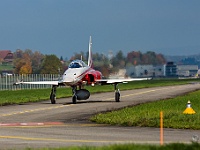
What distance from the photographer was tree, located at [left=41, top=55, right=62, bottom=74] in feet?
377

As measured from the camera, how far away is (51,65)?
122062 mm

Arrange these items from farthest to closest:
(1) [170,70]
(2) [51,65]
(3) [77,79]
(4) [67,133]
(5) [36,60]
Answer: (1) [170,70] → (5) [36,60] → (2) [51,65] → (3) [77,79] → (4) [67,133]

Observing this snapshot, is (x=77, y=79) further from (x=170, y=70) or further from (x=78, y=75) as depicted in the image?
(x=170, y=70)

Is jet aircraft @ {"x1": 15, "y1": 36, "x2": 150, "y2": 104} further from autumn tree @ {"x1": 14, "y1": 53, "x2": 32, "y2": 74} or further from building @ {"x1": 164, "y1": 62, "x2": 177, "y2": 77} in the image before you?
building @ {"x1": 164, "y1": 62, "x2": 177, "y2": 77}

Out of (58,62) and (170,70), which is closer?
(58,62)

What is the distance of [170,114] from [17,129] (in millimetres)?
7816

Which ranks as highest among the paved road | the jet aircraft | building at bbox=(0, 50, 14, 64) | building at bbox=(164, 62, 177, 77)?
building at bbox=(0, 50, 14, 64)

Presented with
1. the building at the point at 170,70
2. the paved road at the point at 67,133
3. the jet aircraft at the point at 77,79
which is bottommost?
the paved road at the point at 67,133

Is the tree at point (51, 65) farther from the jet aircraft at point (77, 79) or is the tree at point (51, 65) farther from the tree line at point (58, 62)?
the jet aircraft at point (77, 79)

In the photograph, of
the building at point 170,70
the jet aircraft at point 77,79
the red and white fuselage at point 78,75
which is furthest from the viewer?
the building at point 170,70

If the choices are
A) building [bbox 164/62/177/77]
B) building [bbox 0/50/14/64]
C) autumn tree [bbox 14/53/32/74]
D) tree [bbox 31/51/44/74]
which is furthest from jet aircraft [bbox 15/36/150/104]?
building [bbox 164/62/177/77]

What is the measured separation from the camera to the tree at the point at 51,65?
115 metres

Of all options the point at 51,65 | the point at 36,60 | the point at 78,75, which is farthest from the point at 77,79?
the point at 36,60

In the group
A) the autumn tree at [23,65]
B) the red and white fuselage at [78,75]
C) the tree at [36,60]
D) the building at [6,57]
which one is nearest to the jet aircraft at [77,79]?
the red and white fuselage at [78,75]
